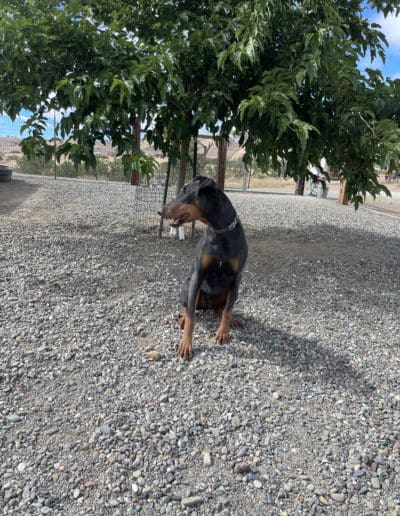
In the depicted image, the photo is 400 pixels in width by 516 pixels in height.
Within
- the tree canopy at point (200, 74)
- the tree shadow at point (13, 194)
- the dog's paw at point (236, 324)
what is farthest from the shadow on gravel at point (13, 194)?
the dog's paw at point (236, 324)

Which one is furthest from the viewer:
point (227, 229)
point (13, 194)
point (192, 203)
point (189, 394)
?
point (13, 194)

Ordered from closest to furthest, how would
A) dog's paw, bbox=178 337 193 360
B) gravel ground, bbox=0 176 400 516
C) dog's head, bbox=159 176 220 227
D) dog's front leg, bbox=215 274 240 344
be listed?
1. gravel ground, bbox=0 176 400 516
2. dog's head, bbox=159 176 220 227
3. dog's paw, bbox=178 337 193 360
4. dog's front leg, bbox=215 274 240 344

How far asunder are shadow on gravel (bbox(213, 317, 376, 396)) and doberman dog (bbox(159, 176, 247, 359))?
274mm

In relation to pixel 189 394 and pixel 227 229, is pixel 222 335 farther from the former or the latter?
pixel 227 229

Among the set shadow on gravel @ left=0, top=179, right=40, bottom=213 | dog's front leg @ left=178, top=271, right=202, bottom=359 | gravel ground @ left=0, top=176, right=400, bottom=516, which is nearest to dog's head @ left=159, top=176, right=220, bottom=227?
dog's front leg @ left=178, top=271, right=202, bottom=359

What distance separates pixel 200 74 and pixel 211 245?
9.59 ft

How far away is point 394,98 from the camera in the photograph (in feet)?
14.8

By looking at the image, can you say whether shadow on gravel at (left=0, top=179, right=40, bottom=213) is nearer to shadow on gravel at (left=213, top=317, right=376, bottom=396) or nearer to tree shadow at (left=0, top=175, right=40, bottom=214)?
tree shadow at (left=0, top=175, right=40, bottom=214)

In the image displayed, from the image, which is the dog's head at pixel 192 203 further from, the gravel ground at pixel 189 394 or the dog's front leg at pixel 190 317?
the gravel ground at pixel 189 394

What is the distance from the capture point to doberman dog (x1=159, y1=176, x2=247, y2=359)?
279 centimetres

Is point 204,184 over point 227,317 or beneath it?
over

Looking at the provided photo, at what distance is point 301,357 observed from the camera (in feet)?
10.4

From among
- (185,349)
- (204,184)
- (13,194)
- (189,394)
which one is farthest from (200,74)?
(13,194)

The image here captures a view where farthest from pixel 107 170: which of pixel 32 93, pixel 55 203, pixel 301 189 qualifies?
pixel 32 93
